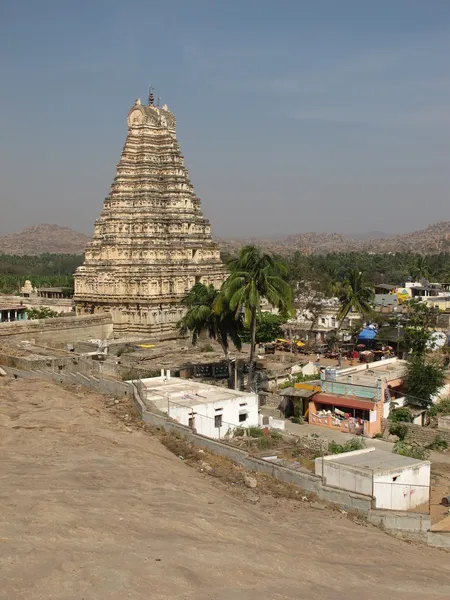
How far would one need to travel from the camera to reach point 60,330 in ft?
139

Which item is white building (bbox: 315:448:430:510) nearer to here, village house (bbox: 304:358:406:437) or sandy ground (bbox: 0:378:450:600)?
sandy ground (bbox: 0:378:450:600)

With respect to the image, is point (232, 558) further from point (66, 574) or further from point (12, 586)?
point (12, 586)

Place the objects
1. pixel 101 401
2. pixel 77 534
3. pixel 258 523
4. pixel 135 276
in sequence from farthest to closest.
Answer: pixel 135 276 < pixel 101 401 < pixel 258 523 < pixel 77 534

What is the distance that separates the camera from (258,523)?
13.3 m

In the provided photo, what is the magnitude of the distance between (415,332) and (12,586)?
32966 mm

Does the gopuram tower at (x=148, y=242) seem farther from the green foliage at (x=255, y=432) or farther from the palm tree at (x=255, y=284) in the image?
the green foliage at (x=255, y=432)

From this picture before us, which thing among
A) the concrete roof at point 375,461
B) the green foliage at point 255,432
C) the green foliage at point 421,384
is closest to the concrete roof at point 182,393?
the green foliage at point 255,432

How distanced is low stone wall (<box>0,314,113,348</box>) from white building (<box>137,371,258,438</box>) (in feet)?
56.9

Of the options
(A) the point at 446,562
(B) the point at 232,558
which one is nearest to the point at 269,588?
(B) the point at 232,558

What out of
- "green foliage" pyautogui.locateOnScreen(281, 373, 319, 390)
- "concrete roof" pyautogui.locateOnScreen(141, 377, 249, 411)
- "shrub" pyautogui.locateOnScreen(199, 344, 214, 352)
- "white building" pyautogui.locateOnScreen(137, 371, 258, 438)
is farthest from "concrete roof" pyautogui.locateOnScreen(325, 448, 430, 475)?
"shrub" pyautogui.locateOnScreen(199, 344, 214, 352)

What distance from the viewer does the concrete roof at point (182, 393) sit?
73.8 feet

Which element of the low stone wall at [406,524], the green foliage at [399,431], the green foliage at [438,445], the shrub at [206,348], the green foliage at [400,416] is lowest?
the green foliage at [438,445]

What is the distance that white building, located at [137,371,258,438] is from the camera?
71.6 ft

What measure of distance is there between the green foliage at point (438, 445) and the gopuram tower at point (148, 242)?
22.1 metres
